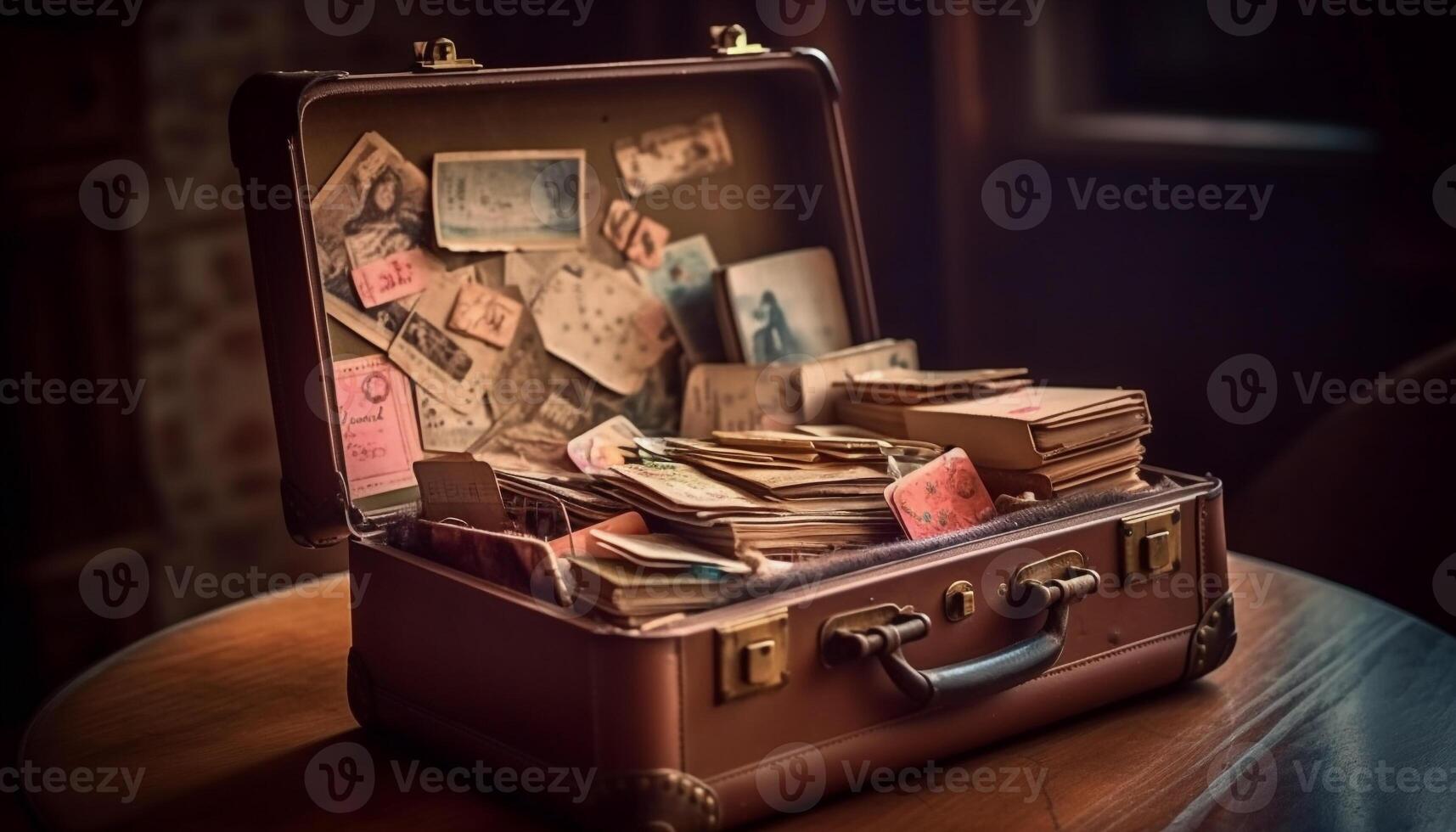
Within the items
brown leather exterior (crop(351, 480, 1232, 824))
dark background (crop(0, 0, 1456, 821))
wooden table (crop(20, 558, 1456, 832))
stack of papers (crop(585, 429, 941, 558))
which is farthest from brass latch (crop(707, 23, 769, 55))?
dark background (crop(0, 0, 1456, 821))

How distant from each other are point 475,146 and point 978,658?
3.11 ft

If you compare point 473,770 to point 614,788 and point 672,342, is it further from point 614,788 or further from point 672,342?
point 672,342

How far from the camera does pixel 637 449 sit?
1.68 m

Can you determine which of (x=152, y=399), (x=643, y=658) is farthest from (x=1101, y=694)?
(x=152, y=399)

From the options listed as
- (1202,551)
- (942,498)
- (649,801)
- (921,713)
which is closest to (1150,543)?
(1202,551)

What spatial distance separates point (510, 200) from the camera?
185 cm

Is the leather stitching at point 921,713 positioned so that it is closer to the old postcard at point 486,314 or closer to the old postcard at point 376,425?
the old postcard at point 376,425

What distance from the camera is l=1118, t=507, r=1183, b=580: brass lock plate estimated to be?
1.49 meters

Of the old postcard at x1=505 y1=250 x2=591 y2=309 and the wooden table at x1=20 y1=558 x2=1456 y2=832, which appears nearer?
the wooden table at x1=20 y1=558 x2=1456 y2=832

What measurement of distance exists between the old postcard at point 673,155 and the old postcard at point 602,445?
363mm

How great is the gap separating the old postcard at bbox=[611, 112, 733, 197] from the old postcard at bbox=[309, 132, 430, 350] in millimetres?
321

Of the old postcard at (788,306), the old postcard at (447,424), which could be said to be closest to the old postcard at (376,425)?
the old postcard at (447,424)

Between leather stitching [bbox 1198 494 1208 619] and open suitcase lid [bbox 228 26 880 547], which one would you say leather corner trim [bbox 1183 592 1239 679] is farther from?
open suitcase lid [bbox 228 26 880 547]

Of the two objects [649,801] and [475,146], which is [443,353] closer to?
[475,146]
